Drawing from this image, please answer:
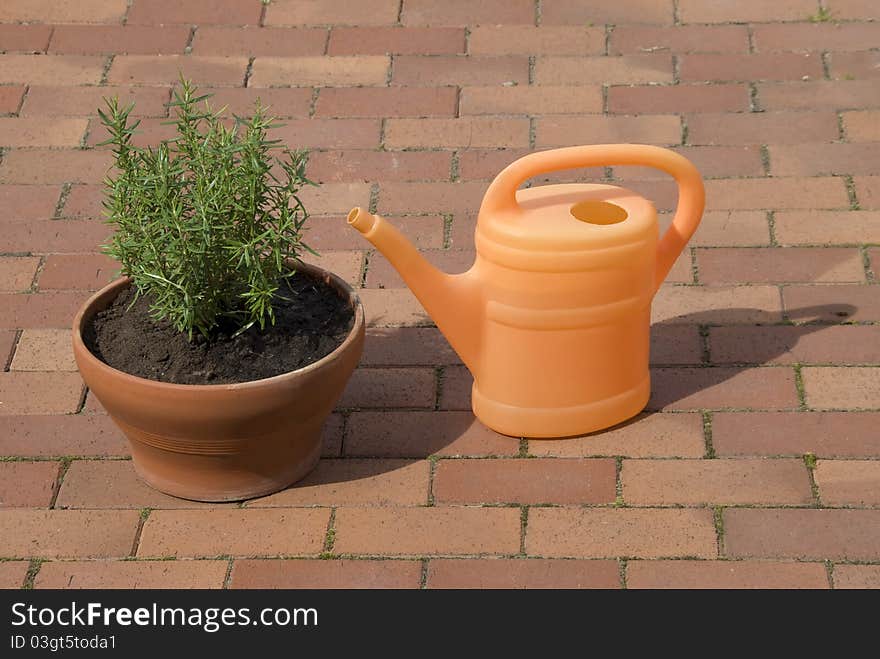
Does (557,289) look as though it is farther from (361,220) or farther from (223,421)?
(223,421)

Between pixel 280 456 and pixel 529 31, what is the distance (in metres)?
2.39

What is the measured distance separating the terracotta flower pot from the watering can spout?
16cm

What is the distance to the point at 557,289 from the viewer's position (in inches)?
132

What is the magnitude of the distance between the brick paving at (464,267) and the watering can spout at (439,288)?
281 mm

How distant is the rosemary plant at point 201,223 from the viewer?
3.17 metres

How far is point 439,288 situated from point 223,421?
0.61m

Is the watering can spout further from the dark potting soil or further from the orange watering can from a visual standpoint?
the dark potting soil

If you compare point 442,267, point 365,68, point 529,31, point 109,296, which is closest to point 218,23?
point 365,68

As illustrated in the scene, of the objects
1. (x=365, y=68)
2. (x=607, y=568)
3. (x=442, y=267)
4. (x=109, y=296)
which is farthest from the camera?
(x=365, y=68)

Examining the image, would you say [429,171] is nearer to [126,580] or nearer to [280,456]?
[280,456]

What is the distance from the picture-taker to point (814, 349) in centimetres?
384

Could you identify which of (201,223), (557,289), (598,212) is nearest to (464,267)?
(598,212)

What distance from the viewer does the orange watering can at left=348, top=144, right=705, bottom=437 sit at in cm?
335

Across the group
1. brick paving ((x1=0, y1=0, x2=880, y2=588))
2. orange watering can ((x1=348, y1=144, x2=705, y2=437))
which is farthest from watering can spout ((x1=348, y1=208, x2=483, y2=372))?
brick paving ((x1=0, y1=0, x2=880, y2=588))
